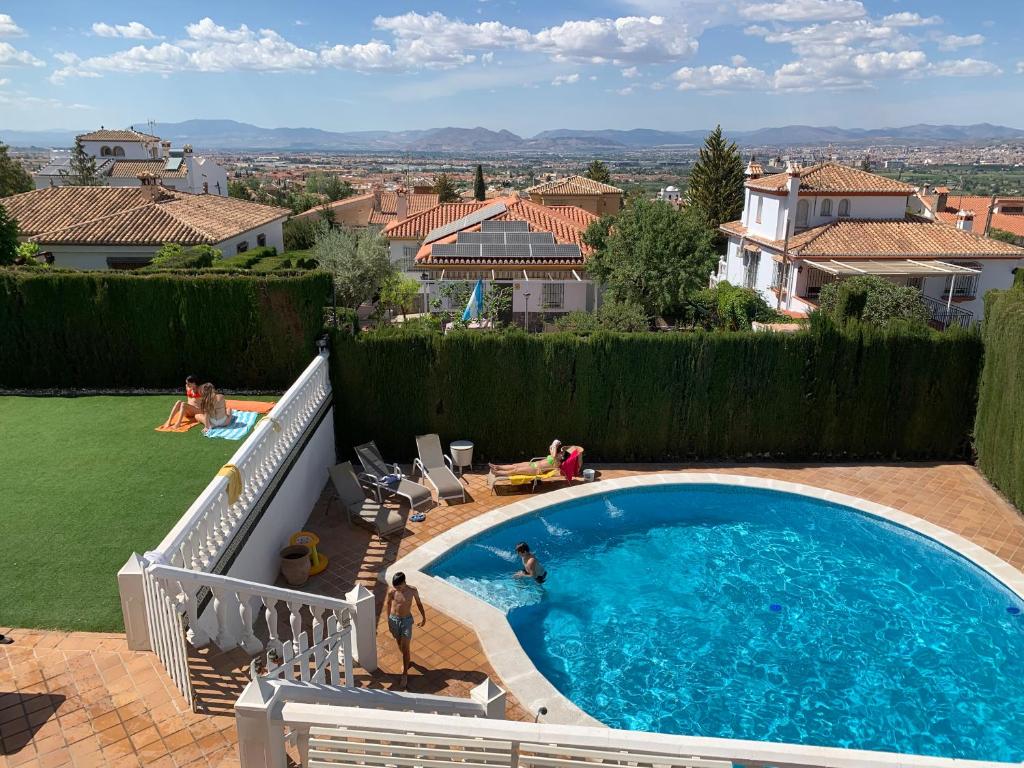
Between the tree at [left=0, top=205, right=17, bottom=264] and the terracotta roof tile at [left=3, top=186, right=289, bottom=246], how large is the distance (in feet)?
21.4

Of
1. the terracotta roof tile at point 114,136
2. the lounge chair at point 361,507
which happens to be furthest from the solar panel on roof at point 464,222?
the terracotta roof tile at point 114,136

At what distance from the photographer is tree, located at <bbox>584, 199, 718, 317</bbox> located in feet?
93.0

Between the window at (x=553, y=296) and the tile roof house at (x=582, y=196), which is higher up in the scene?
the tile roof house at (x=582, y=196)

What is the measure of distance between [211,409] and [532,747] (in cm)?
A: 1156

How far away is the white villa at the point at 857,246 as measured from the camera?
105 feet

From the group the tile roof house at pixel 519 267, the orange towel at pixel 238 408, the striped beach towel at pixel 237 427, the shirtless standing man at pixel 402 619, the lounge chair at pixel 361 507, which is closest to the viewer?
the shirtless standing man at pixel 402 619

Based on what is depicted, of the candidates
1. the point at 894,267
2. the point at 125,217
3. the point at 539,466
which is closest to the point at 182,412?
the point at 539,466

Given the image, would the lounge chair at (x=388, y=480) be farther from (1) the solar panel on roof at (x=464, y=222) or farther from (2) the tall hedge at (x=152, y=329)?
(1) the solar panel on roof at (x=464, y=222)

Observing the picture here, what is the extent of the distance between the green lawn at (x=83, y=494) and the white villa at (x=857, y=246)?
87.0ft

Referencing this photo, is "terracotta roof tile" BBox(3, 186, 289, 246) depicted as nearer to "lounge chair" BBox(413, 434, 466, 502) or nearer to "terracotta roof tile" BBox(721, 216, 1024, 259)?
"lounge chair" BBox(413, 434, 466, 502)

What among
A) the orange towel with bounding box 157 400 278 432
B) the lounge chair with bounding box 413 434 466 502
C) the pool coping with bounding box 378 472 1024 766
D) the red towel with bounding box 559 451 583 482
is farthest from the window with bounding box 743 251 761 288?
the orange towel with bounding box 157 400 278 432

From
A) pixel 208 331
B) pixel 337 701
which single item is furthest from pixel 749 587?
pixel 208 331

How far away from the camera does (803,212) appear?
119ft

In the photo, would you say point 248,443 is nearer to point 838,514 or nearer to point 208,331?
point 208,331
